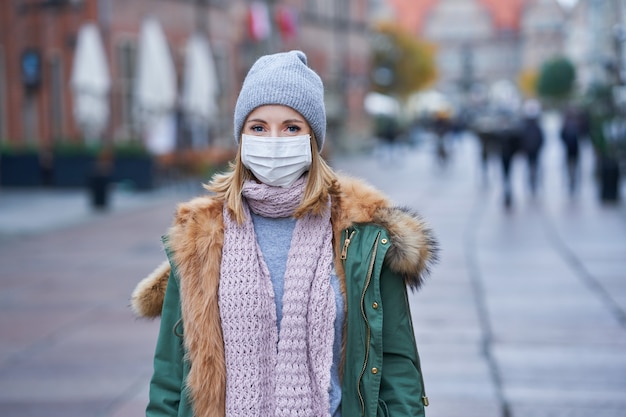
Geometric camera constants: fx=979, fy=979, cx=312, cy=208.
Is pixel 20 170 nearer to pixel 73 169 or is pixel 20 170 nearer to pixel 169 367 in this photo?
pixel 73 169

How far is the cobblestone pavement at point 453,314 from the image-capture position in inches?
249

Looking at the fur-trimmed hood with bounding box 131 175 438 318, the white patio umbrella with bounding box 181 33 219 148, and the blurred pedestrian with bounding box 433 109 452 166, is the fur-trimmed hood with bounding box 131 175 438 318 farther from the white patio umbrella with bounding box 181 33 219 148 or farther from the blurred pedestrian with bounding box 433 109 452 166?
the blurred pedestrian with bounding box 433 109 452 166

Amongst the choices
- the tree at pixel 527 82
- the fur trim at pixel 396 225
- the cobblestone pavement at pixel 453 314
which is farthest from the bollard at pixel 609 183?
the tree at pixel 527 82

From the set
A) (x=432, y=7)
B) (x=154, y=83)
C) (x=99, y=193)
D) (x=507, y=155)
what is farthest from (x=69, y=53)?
(x=432, y=7)

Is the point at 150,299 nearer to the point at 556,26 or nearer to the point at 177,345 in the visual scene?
the point at 177,345

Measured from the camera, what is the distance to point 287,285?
273cm

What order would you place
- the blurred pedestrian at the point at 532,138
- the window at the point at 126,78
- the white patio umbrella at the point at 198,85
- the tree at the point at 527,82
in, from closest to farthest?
the blurred pedestrian at the point at 532,138 → the white patio umbrella at the point at 198,85 → the window at the point at 126,78 → the tree at the point at 527,82

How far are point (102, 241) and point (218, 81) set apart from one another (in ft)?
59.1

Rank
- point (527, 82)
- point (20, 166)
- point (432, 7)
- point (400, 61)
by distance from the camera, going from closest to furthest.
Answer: point (20, 166) < point (400, 61) < point (527, 82) < point (432, 7)

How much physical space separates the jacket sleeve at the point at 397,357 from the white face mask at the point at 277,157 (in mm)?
386

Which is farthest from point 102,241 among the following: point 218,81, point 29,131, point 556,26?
point 556,26

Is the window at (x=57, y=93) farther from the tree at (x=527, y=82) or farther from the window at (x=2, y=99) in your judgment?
the tree at (x=527, y=82)

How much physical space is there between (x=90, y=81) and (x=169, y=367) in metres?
20.2

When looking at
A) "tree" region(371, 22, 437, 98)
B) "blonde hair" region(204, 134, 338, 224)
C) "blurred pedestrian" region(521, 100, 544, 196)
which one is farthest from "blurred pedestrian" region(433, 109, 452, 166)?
"tree" region(371, 22, 437, 98)
